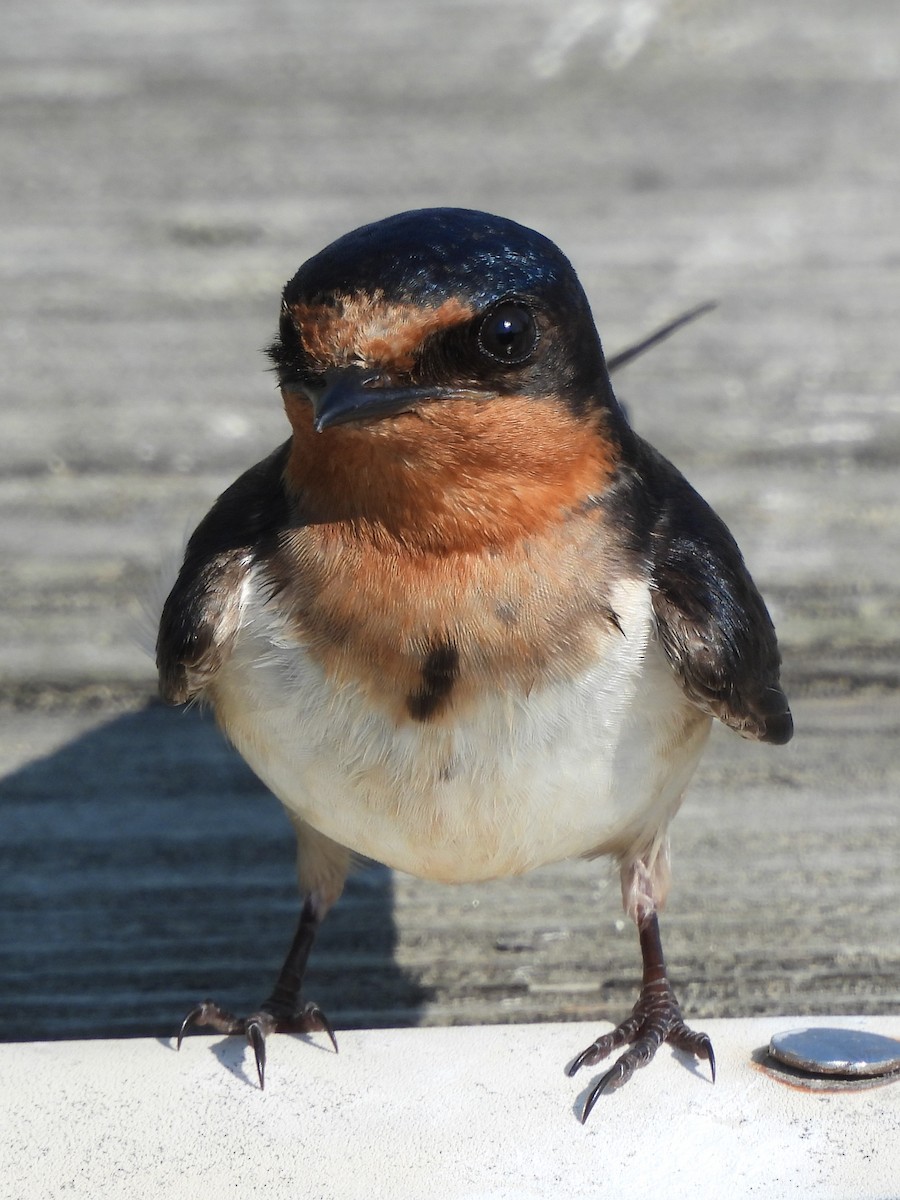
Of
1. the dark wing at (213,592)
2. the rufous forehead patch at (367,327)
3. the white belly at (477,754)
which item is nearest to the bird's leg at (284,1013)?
the white belly at (477,754)

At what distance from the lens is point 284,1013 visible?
1778 millimetres

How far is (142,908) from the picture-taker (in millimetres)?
1881

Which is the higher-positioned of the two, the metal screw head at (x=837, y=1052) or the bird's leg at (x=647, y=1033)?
the metal screw head at (x=837, y=1052)

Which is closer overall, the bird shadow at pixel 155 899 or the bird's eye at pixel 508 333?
the bird's eye at pixel 508 333

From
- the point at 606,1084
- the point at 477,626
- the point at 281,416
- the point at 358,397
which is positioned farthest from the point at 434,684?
the point at 281,416

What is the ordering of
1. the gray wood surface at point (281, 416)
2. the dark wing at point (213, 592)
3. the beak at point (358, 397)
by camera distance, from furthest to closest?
the gray wood surface at point (281, 416)
the dark wing at point (213, 592)
the beak at point (358, 397)

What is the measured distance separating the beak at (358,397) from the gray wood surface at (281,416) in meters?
0.63

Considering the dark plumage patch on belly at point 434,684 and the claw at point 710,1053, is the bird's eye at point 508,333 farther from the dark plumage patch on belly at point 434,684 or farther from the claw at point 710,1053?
the claw at point 710,1053

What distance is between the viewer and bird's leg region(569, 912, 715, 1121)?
4.73 ft

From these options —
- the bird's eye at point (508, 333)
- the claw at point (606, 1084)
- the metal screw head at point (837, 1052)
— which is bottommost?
the claw at point (606, 1084)

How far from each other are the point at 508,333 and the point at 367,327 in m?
0.16

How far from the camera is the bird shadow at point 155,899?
179 centimetres

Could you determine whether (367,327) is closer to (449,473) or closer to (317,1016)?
(449,473)

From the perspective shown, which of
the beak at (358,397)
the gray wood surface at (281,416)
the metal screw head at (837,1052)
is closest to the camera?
the metal screw head at (837,1052)
